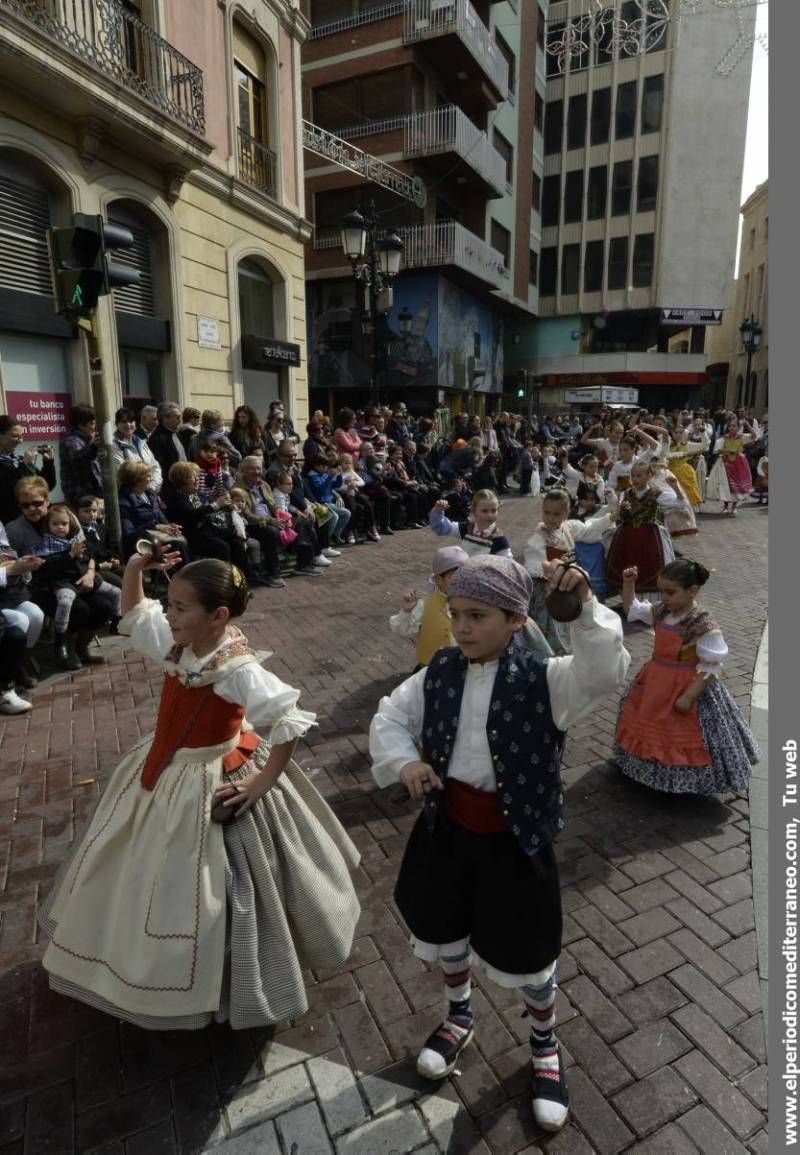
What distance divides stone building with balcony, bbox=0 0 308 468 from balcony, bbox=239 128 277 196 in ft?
0.14

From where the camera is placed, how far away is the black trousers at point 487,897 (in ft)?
7.29

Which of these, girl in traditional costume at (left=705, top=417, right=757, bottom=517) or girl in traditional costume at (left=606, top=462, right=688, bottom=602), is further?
girl in traditional costume at (left=705, top=417, right=757, bottom=517)

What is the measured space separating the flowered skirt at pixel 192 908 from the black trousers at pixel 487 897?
44cm

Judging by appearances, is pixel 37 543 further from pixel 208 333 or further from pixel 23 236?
pixel 208 333

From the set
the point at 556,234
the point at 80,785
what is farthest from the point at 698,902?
the point at 556,234

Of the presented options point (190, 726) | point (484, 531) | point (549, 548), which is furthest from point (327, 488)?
point (190, 726)

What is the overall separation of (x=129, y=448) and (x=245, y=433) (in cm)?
244

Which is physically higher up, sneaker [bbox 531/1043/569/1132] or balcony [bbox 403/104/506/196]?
balcony [bbox 403/104/506/196]

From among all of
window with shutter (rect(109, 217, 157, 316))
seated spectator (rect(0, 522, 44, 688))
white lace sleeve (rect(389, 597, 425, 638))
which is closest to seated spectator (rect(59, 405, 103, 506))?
seated spectator (rect(0, 522, 44, 688))

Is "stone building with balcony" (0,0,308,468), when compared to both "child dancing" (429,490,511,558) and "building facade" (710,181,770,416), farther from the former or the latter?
"building facade" (710,181,770,416)

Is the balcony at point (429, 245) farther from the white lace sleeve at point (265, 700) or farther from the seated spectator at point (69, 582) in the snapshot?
the white lace sleeve at point (265, 700)

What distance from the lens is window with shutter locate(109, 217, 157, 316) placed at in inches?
469

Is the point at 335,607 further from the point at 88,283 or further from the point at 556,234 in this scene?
the point at 556,234

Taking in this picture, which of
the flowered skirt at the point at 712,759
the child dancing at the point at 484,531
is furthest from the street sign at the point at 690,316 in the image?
the flowered skirt at the point at 712,759
